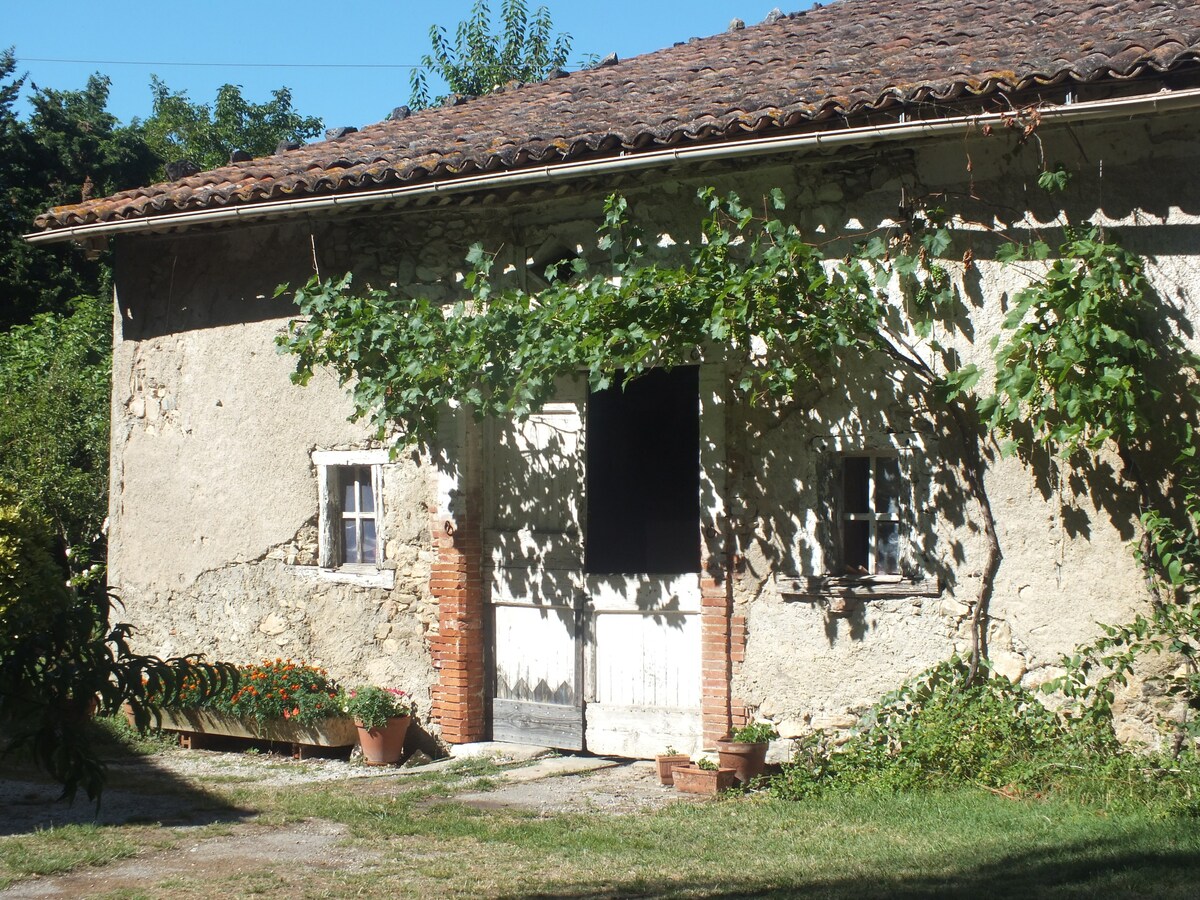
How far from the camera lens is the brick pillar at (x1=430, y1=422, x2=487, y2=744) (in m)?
8.71

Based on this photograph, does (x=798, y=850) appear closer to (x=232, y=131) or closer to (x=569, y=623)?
(x=569, y=623)

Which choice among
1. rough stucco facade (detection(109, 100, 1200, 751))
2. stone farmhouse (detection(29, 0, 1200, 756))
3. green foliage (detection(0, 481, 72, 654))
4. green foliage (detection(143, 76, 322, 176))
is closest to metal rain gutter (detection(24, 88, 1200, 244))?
stone farmhouse (detection(29, 0, 1200, 756))

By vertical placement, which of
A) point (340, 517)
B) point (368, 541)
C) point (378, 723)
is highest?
point (340, 517)

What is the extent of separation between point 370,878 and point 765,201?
4358 millimetres

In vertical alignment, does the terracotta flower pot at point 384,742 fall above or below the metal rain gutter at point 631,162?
below

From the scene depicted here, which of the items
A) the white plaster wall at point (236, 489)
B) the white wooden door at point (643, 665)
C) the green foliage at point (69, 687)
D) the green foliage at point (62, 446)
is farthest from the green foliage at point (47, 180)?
the green foliage at point (69, 687)

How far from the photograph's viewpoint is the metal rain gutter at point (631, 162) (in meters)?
6.40

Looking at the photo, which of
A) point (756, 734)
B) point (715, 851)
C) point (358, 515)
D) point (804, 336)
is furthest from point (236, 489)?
point (715, 851)

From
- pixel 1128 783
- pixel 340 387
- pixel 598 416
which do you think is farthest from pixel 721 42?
pixel 1128 783

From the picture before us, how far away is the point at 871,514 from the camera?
751 cm

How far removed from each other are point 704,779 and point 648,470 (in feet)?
15.3

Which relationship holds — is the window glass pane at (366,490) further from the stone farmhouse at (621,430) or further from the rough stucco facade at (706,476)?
the rough stucco facade at (706,476)

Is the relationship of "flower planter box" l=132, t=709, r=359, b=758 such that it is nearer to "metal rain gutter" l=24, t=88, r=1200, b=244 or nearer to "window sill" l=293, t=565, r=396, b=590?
"window sill" l=293, t=565, r=396, b=590

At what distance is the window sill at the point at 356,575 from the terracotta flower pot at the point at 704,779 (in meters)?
2.67
